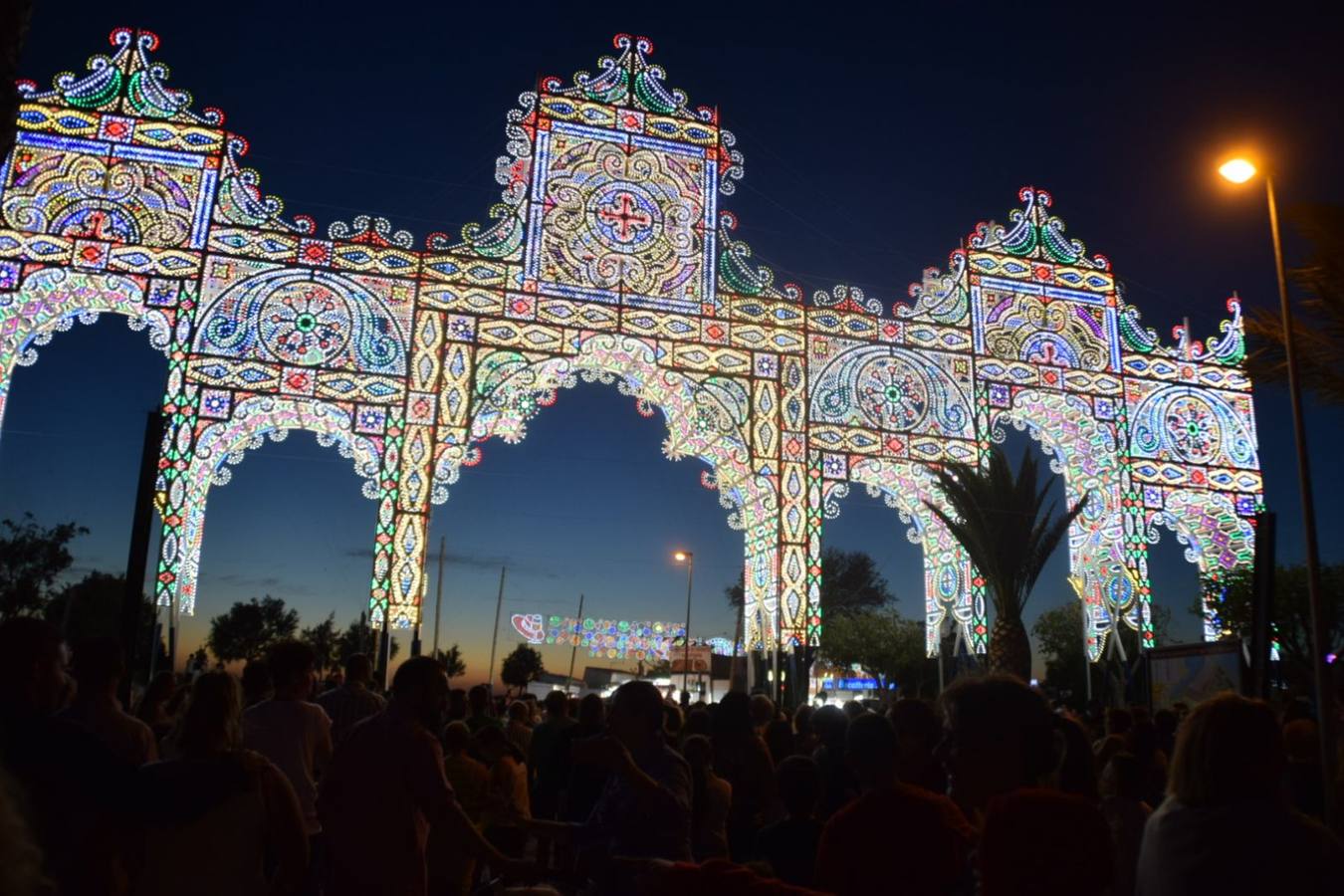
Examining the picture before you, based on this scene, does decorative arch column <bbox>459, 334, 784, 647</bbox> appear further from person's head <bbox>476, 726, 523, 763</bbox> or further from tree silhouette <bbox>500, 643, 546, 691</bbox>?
tree silhouette <bbox>500, 643, 546, 691</bbox>

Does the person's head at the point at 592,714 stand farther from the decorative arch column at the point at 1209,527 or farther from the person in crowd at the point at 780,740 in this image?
the decorative arch column at the point at 1209,527

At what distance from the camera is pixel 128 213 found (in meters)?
19.1

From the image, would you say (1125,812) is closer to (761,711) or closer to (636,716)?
(636,716)

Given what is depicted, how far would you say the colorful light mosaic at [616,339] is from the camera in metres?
18.9

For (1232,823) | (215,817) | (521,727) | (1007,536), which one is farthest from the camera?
(1007,536)

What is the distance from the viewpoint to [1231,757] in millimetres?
3145

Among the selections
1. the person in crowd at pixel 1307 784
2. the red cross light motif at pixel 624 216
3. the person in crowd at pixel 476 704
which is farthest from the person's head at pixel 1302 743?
the red cross light motif at pixel 624 216

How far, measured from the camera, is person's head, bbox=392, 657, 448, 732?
15.3 feet

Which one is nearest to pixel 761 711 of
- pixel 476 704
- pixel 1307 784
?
pixel 476 704

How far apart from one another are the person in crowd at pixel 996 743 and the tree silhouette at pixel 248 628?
45.8 m

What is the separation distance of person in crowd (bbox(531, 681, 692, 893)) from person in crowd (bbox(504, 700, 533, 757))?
19.2 ft

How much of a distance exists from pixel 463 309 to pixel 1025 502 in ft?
34.4

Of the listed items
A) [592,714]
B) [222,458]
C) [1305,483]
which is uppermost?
[222,458]

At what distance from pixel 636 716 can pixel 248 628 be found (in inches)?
1929
